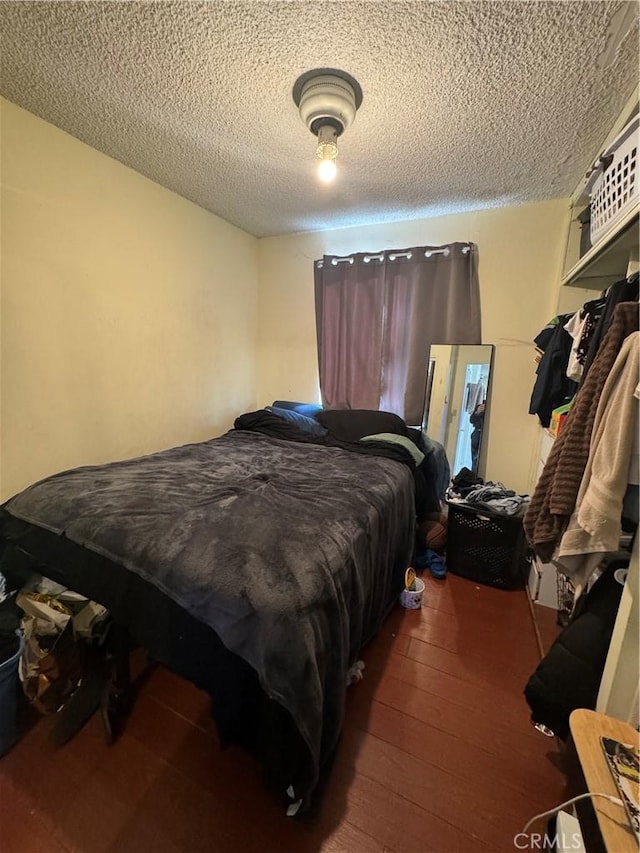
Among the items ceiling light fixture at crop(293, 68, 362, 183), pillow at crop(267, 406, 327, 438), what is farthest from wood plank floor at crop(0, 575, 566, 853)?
ceiling light fixture at crop(293, 68, 362, 183)

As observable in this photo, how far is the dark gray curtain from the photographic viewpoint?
2656mm

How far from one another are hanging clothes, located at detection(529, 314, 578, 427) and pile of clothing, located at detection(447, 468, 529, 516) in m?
0.60

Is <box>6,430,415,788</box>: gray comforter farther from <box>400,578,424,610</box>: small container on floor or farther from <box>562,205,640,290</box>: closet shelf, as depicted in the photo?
<box>562,205,640,290</box>: closet shelf

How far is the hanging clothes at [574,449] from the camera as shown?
3.44 ft

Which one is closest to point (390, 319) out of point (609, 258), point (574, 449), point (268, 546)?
point (609, 258)

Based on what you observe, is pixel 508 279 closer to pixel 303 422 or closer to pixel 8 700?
pixel 303 422

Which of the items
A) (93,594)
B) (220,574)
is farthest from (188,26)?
(93,594)

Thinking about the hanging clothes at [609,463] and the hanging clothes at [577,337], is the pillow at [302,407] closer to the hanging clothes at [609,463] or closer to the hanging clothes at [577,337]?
the hanging clothes at [577,337]

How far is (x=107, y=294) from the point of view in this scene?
7.05 feet

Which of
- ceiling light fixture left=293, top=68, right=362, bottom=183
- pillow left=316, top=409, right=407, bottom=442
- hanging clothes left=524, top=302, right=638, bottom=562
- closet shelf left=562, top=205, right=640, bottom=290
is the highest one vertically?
ceiling light fixture left=293, top=68, right=362, bottom=183

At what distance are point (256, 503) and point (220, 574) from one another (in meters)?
0.45

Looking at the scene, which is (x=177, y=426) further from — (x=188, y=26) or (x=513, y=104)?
(x=513, y=104)
